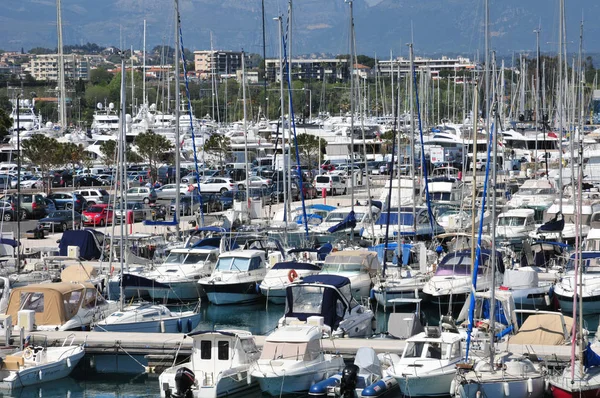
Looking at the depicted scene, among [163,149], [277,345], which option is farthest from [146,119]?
[277,345]

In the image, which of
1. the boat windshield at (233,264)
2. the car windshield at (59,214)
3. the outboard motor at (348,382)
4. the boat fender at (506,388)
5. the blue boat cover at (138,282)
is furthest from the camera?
the car windshield at (59,214)

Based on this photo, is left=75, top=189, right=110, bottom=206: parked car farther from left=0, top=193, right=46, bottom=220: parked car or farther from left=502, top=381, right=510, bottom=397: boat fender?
left=502, top=381, right=510, bottom=397: boat fender

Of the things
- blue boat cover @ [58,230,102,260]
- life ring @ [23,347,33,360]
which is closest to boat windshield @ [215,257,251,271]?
blue boat cover @ [58,230,102,260]

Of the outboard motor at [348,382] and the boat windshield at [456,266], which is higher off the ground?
the boat windshield at [456,266]

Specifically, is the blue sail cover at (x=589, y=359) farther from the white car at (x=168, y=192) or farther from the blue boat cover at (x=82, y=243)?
the white car at (x=168, y=192)

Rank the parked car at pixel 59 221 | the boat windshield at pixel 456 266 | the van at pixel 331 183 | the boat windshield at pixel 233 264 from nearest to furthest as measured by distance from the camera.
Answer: the boat windshield at pixel 456 266 → the boat windshield at pixel 233 264 → the parked car at pixel 59 221 → the van at pixel 331 183

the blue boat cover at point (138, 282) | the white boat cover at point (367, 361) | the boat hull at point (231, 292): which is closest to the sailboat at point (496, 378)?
the white boat cover at point (367, 361)

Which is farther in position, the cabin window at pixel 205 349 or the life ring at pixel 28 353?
the life ring at pixel 28 353

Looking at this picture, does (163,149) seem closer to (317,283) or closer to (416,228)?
(416,228)

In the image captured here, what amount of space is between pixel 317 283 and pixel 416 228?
1509 centimetres

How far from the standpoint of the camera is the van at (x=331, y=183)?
64.8 meters

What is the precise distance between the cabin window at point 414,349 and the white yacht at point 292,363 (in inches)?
68.2

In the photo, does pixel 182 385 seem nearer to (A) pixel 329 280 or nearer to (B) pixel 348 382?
(B) pixel 348 382

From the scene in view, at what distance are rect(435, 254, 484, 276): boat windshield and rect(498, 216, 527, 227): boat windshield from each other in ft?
43.3
